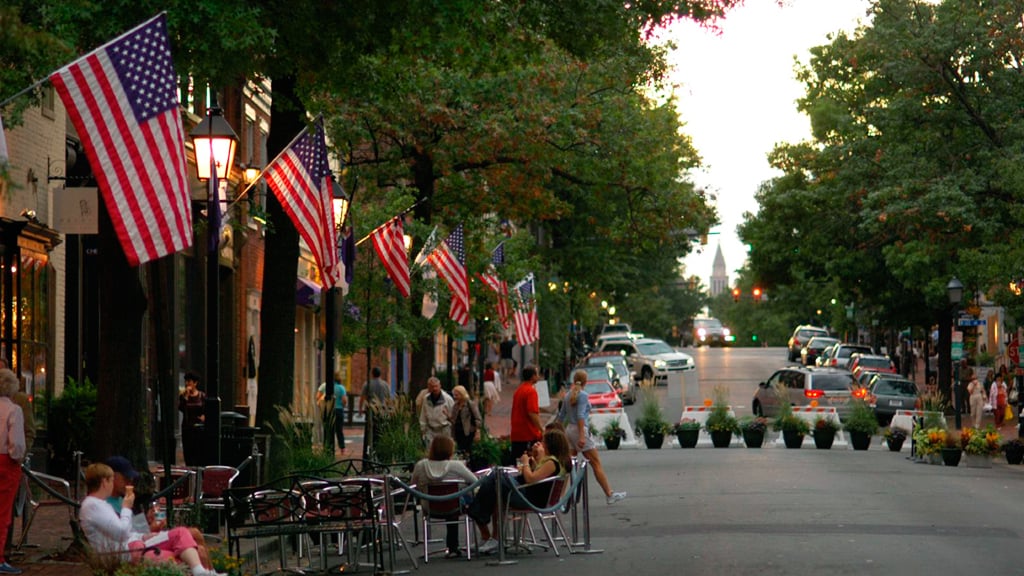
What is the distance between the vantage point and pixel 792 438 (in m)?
35.6

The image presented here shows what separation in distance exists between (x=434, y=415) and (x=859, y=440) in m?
13.1

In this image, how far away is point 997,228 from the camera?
33312 mm

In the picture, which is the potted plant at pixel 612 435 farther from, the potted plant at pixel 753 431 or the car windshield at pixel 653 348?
the car windshield at pixel 653 348

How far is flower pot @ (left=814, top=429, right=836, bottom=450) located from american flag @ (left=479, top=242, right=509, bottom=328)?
815cm

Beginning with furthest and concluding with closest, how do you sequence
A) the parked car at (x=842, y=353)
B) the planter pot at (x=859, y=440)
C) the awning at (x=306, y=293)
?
1. the parked car at (x=842, y=353)
2. the awning at (x=306, y=293)
3. the planter pot at (x=859, y=440)

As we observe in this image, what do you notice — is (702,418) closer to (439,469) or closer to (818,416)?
(818,416)

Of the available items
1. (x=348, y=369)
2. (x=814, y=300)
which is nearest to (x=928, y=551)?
(x=348, y=369)

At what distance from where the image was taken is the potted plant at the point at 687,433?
116 feet

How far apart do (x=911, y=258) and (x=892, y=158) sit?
10188 millimetres

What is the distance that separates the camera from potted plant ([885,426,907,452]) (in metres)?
34.8

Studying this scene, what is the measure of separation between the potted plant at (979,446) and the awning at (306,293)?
18765 mm

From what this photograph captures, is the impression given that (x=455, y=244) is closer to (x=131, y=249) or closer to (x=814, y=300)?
(x=131, y=249)

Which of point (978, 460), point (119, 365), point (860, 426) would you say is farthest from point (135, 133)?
point (860, 426)

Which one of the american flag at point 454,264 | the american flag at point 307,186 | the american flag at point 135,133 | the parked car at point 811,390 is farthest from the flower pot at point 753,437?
the american flag at point 135,133
